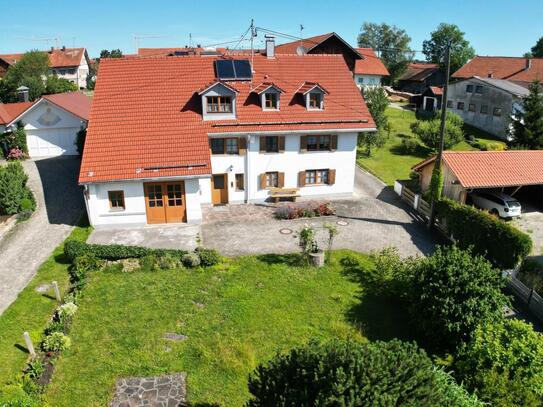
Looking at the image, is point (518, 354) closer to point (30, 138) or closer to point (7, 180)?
point (7, 180)

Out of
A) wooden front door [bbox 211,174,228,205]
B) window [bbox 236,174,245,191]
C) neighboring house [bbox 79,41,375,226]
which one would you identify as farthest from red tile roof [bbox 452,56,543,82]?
wooden front door [bbox 211,174,228,205]

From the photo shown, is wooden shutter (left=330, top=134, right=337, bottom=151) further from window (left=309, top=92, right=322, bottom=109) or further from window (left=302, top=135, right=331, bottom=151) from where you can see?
window (left=309, top=92, right=322, bottom=109)

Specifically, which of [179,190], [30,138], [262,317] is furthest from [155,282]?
[30,138]

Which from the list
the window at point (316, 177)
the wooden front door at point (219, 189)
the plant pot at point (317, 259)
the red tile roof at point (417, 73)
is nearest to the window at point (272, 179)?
the window at point (316, 177)

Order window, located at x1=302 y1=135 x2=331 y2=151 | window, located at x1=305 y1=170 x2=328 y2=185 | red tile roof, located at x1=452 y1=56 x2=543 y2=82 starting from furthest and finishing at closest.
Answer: red tile roof, located at x1=452 y1=56 x2=543 y2=82
window, located at x1=305 y1=170 x2=328 y2=185
window, located at x1=302 y1=135 x2=331 y2=151

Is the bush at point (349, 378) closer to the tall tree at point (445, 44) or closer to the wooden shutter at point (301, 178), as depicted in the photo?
the wooden shutter at point (301, 178)

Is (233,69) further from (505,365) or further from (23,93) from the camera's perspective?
(23,93)
